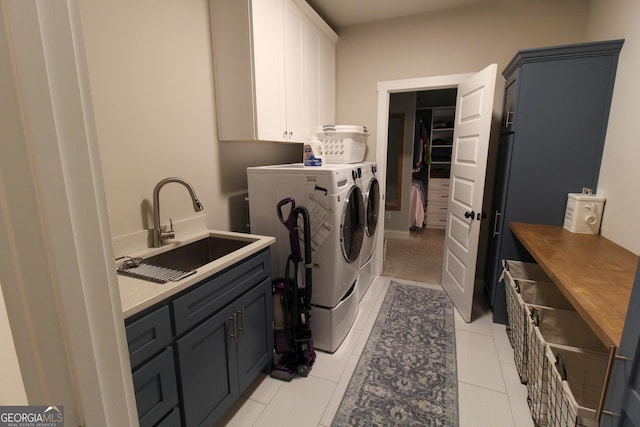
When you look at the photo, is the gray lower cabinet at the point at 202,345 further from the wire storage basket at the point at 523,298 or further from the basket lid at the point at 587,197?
the basket lid at the point at 587,197

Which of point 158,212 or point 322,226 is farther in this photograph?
point 322,226

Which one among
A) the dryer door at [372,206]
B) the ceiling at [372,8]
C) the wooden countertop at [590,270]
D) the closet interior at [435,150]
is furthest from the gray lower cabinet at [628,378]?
the closet interior at [435,150]

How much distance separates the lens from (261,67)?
194cm

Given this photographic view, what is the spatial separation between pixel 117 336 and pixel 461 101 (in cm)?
291

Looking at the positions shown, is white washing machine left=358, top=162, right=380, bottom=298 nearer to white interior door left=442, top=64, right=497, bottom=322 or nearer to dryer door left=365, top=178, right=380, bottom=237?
dryer door left=365, top=178, right=380, bottom=237

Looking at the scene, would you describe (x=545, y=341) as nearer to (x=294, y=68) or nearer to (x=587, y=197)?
(x=587, y=197)

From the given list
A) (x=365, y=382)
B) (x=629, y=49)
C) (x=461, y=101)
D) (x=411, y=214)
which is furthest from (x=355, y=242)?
(x=411, y=214)

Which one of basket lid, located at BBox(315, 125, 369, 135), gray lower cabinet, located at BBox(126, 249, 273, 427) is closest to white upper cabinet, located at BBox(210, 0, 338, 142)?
basket lid, located at BBox(315, 125, 369, 135)

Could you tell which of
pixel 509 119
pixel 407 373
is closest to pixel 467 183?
pixel 509 119

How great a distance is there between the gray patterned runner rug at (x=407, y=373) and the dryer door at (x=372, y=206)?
740 millimetres

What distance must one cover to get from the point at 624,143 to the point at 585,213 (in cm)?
48

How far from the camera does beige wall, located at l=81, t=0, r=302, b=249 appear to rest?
4.69ft

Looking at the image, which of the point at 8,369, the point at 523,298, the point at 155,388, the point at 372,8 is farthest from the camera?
the point at 372,8

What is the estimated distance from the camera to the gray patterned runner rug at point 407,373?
5.39 ft
